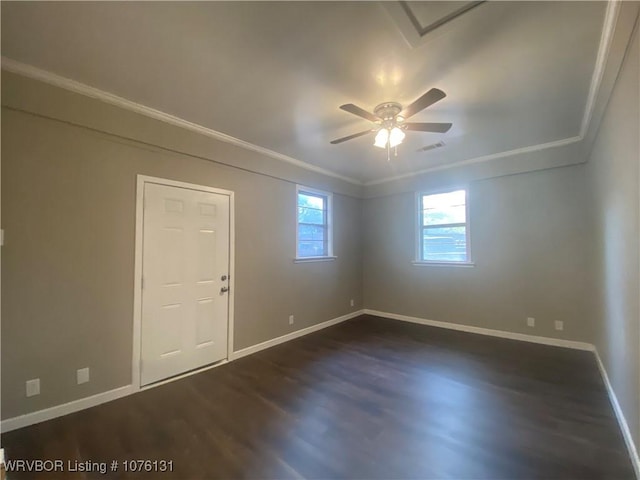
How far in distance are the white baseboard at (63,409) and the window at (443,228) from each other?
14.9 feet

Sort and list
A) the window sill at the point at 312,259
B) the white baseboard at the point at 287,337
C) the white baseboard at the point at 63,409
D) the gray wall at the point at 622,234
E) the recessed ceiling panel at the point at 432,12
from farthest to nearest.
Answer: the window sill at the point at 312,259 < the white baseboard at the point at 287,337 < the white baseboard at the point at 63,409 < the gray wall at the point at 622,234 < the recessed ceiling panel at the point at 432,12

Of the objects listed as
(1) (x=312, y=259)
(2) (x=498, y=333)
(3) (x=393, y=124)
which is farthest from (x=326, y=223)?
(2) (x=498, y=333)

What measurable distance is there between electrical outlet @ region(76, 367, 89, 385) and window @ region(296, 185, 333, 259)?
274cm

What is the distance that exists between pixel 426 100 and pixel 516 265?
10.7 ft

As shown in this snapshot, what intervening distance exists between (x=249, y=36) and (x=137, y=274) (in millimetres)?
2298

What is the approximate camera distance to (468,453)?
187cm

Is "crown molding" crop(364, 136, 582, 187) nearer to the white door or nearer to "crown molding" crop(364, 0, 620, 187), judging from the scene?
"crown molding" crop(364, 0, 620, 187)

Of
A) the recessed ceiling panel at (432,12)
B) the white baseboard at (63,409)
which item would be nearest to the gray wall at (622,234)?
the recessed ceiling panel at (432,12)

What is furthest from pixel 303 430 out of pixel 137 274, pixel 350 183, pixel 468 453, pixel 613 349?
pixel 350 183

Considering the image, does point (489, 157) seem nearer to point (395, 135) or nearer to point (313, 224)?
point (395, 135)

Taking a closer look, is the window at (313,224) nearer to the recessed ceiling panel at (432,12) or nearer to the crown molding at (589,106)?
the crown molding at (589,106)

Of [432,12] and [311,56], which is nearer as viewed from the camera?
[432,12]

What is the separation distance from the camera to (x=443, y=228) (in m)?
4.89

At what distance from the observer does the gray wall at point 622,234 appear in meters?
1.71
